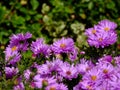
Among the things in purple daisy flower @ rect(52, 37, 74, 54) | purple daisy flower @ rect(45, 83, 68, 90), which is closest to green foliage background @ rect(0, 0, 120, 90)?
purple daisy flower @ rect(52, 37, 74, 54)

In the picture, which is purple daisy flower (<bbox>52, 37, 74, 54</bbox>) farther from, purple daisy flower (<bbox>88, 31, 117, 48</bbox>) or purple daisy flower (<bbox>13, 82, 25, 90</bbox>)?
purple daisy flower (<bbox>13, 82, 25, 90</bbox>)

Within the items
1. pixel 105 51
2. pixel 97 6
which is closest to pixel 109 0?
pixel 97 6

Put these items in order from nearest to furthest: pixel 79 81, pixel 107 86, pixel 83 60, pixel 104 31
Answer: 1. pixel 107 86
2. pixel 79 81
3. pixel 83 60
4. pixel 104 31

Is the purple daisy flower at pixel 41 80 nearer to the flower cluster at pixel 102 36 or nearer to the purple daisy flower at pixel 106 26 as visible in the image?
the flower cluster at pixel 102 36

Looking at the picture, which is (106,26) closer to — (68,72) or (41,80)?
(68,72)

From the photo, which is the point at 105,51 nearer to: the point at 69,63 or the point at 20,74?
the point at 69,63

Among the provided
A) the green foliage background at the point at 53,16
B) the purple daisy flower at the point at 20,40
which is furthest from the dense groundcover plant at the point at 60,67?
the green foliage background at the point at 53,16

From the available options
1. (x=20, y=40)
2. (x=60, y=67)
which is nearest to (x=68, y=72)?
(x=60, y=67)
